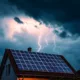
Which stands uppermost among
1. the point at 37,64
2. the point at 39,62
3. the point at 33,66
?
the point at 39,62

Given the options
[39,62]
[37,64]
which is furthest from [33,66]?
[39,62]

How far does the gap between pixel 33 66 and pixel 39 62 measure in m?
1.80

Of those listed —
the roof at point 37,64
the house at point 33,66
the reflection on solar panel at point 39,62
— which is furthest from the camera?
the reflection on solar panel at point 39,62

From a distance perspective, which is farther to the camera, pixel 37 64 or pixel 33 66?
pixel 37 64

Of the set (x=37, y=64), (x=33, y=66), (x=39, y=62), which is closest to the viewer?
(x=33, y=66)

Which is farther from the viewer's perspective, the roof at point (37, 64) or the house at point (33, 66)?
the roof at point (37, 64)

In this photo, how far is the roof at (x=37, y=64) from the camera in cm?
3313

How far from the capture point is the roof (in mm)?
33134

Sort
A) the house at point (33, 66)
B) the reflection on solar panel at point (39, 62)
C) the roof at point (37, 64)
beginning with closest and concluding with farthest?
the house at point (33, 66)
the roof at point (37, 64)
the reflection on solar panel at point (39, 62)

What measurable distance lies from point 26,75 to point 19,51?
230 inches

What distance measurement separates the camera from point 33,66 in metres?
34.5

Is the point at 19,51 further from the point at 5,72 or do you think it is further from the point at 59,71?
the point at 59,71

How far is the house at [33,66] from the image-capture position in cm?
3281

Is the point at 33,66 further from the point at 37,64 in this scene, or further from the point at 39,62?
the point at 39,62
